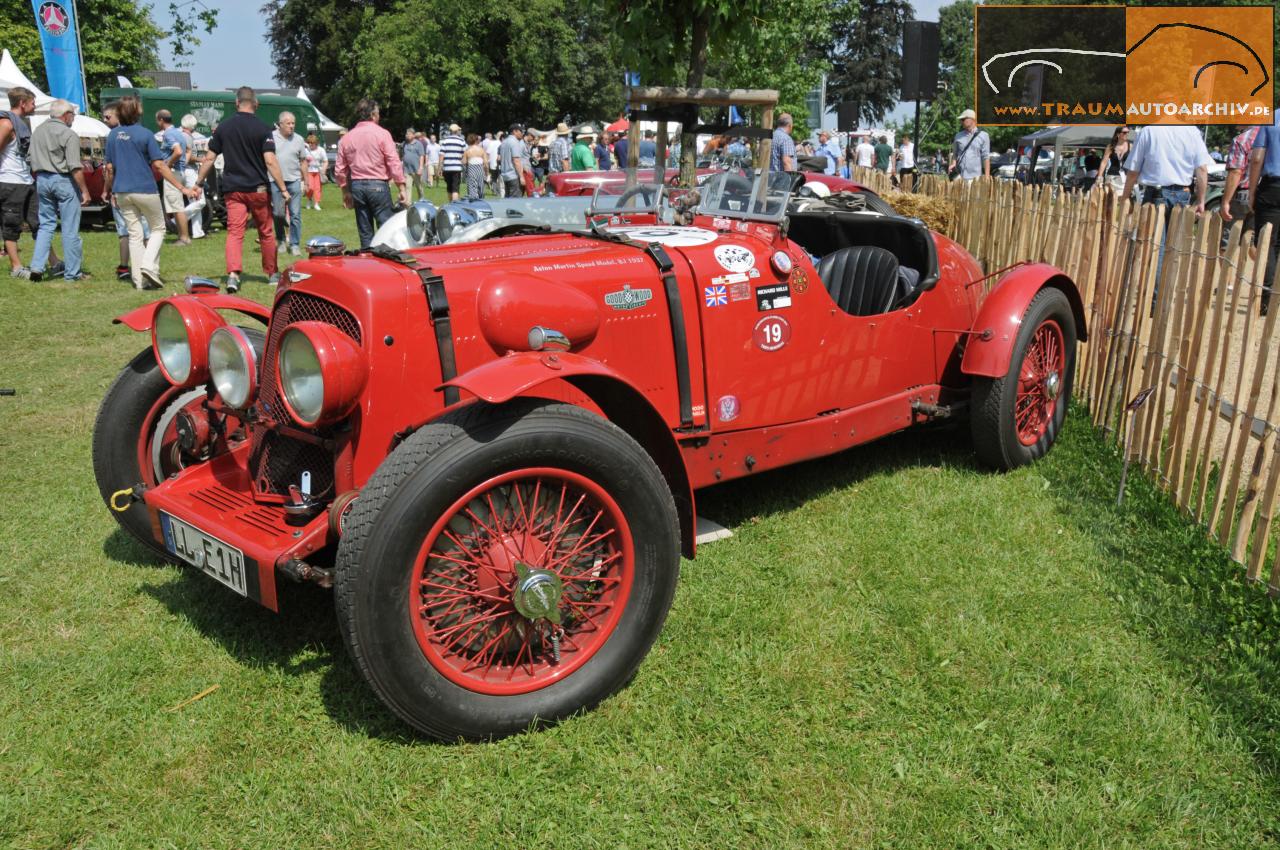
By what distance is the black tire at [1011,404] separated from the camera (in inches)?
181

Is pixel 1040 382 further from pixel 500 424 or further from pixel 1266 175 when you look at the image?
pixel 1266 175

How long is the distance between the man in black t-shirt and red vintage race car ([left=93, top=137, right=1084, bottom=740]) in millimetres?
6351

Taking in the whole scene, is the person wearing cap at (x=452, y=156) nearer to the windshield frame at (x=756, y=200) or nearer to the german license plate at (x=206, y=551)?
the windshield frame at (x=756, y=200)

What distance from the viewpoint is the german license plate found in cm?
285

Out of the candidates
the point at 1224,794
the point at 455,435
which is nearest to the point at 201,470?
the point at 455,435

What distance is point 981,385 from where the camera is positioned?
465 cm

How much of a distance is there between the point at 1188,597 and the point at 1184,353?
1272mm

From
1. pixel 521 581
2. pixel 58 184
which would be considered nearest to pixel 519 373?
pixel 521 581

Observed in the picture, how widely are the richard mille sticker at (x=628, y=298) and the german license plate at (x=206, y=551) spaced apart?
147cm

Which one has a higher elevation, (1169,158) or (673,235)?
(1169,158)

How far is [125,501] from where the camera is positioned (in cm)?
365

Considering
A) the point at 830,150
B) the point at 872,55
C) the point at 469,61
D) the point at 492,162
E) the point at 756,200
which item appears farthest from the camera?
the point at 872,55

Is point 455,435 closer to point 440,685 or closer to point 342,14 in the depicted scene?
point 440,685

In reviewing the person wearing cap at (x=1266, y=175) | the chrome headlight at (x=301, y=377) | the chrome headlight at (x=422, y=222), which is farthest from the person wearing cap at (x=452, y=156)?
the chrome headlight at (x=301, y=377)
